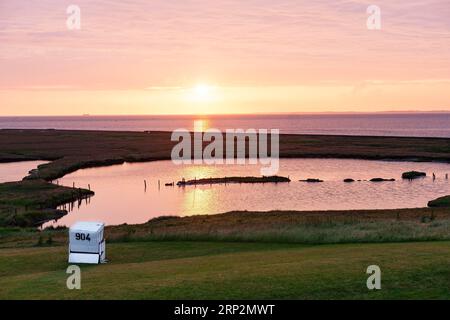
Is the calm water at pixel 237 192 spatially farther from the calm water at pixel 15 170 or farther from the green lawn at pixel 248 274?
the green lawn at pixel 248 274

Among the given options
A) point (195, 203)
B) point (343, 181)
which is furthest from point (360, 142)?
point (195, 203)

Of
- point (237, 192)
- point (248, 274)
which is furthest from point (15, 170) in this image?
point (248, 274)

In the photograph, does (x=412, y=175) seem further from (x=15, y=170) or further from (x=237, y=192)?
(x=15, y=170)

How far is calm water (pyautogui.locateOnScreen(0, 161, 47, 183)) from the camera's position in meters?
92.6

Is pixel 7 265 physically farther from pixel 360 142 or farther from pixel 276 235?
pixel 360 142

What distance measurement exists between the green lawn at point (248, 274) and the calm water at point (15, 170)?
65.0 meters

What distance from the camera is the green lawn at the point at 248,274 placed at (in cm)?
2117

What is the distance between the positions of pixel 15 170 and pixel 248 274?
301 ft

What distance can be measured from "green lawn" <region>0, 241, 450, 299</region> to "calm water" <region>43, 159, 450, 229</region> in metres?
30.5

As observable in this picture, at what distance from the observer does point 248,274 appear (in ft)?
77.3

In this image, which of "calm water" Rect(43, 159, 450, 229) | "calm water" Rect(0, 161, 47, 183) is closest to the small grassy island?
"calm water" Rect(43, 159, 450, 229)

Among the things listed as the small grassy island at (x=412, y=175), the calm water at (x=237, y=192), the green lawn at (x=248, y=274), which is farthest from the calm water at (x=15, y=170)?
the green lawn at (x=248, y=274)
